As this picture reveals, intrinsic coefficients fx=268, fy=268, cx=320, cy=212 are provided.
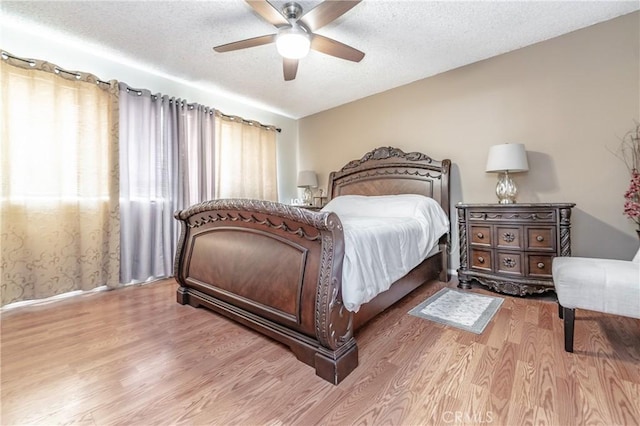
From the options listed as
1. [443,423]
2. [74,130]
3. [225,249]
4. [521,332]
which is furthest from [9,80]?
[521,332]

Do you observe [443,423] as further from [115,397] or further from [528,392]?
[115,397]

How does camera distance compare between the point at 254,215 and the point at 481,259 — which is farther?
the point at 481,259

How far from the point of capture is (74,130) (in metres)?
2.56

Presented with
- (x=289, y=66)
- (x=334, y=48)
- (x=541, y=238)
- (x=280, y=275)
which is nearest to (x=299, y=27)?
(x=334, y=48)

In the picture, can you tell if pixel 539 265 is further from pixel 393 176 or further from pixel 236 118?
pixel 236 118

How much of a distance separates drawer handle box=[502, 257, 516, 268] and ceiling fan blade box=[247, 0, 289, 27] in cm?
271

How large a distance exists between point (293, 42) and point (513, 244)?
2.53 m

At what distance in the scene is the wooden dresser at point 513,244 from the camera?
2256 millimetres

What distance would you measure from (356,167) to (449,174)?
126 centimetres

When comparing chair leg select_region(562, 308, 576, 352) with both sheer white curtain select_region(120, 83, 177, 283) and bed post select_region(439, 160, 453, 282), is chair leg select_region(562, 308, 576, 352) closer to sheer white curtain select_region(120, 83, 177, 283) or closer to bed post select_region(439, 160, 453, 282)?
bed post select_region(439, 160, 453, 282)

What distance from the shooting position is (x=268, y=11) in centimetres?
181

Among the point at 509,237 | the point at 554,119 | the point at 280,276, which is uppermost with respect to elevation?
the point at 554,119

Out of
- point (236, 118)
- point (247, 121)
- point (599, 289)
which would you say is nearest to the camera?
point (599, 289)

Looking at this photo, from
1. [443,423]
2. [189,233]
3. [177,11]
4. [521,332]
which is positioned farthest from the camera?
[189,233]
